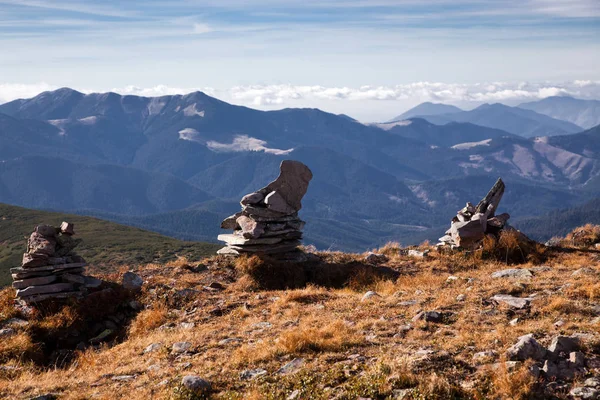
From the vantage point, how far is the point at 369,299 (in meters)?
17.9

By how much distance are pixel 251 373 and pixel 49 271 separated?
43.1ft

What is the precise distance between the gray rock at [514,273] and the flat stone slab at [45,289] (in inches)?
670

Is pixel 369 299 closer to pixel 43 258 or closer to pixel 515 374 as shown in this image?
pixel 515 374

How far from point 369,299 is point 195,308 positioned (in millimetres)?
6460

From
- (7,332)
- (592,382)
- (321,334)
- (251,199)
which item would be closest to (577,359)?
(592,382)

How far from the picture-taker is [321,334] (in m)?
13.9

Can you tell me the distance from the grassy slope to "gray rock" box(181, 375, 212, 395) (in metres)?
83.7

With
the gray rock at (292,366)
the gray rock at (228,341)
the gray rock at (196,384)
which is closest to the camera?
the gray rock at (196,384)

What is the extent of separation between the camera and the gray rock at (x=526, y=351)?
11.1m

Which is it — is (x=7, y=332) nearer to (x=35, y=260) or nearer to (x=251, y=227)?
(x=35, y=260)

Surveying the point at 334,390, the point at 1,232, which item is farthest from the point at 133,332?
the point at 1,232

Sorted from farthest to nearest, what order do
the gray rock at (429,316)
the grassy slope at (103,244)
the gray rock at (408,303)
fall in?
the grassy slope at (103,244) < the gray rock at (408,303) < the gray rock at (429,316)

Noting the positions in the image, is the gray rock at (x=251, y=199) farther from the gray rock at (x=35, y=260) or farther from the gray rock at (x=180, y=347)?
the gray rock at (x=180, y=347)

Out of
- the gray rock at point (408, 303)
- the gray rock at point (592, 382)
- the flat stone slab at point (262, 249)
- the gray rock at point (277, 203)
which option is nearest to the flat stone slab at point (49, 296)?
the flat stone slab at point (262, 249)
